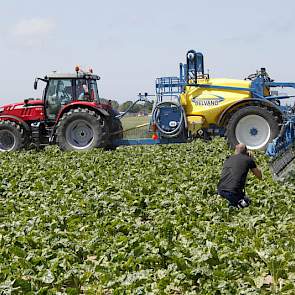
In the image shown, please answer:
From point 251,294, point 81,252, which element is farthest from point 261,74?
point 251,294

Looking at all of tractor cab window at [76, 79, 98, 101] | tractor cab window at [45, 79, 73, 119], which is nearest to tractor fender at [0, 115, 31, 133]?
tractor cab window at [45, 79, 73, 119]

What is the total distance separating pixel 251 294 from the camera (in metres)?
5.11

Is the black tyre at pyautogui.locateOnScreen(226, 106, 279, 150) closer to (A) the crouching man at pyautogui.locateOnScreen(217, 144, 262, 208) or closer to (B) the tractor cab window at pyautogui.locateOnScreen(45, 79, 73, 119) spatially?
(B) the tractor cab window at pyautogui.locateOnScreen(45, 79, 73, 119)

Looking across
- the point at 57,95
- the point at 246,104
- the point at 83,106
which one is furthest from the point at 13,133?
the point at 246,104

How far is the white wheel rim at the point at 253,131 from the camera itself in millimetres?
14055

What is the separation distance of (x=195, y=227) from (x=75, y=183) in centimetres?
407

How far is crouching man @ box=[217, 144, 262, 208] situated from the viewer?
28.6 feet

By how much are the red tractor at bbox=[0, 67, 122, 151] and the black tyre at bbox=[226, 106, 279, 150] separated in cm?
315

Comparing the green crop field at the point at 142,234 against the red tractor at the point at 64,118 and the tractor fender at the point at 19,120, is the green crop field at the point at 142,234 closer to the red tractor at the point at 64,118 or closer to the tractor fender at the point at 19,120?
the red tractor at the point at 64,118

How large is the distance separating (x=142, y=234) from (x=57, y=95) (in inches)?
357

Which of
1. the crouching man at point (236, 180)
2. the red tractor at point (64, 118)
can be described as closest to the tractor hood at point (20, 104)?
the red tractor at point (64, 118)

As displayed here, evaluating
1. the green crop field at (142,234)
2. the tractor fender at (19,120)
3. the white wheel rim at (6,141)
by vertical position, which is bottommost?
the green crop field at (142,234)

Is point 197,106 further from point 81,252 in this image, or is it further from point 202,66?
point 81,252

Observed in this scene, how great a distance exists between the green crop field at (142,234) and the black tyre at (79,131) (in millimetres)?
2782
